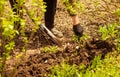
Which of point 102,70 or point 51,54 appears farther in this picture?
point 51,54

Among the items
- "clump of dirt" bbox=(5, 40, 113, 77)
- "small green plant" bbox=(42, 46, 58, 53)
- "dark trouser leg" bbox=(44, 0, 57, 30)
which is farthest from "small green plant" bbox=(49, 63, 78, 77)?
"dark trouser leg" bbox=(44, 0, 57, 30)

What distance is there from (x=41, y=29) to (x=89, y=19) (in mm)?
988

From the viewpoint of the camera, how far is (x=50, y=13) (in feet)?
15.1

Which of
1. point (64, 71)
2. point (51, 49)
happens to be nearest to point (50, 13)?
point (51, 49)

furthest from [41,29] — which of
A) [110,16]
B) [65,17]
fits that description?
[110,16]

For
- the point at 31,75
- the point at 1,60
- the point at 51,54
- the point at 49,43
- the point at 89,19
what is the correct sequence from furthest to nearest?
the point at 89,19, the point at 49,43, the point at 51,54, the point at 31,75, the point at 1,60

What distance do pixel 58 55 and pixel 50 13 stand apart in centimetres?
79

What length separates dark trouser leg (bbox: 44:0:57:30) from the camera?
14.7 ft

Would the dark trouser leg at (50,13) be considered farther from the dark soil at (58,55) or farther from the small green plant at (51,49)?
the small green plant at (51,49)

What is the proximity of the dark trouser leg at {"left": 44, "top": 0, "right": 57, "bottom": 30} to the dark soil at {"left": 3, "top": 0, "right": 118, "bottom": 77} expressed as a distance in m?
0.24

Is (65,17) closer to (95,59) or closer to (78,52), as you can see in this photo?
(78,52)

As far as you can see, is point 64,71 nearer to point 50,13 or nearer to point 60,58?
point 60,58

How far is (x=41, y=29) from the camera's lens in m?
4.44

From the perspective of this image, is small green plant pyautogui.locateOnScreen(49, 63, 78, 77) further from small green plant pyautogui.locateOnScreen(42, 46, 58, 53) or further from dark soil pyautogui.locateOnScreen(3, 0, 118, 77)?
small green plant pyautogui.locateOnScreen(42, 46, 58, 53)
